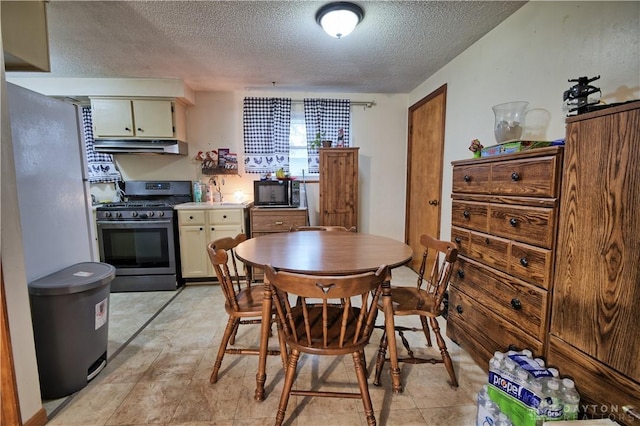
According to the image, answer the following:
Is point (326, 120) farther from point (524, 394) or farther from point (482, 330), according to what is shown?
point (524, 394)

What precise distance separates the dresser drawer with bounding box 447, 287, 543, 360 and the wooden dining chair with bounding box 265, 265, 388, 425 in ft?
2.61

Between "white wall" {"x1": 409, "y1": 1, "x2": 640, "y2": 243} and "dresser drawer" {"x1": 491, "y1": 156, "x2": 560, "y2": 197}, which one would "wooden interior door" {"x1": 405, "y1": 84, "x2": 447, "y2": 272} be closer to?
"white wall" {"x1": 409, "y1": 1, "x2": 640, "y2": 243}

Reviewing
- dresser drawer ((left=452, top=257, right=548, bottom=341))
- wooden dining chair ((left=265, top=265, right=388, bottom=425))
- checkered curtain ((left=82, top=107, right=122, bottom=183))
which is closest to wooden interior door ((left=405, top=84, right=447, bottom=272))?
dresser drawer ((left=452, top=257, right=548, bottom=341))

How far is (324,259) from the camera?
145 centimetres

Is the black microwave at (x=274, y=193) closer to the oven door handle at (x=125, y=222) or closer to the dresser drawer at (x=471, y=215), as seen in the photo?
the oven door handle at (x=125, y=222)

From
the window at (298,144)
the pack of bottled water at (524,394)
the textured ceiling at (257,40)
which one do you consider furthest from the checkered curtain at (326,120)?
the pack of bottled water at (524,394)

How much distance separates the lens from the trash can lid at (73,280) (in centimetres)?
145

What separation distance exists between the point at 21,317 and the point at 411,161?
374 cm

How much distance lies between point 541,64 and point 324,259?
72.6 inches

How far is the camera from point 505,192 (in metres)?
1.51

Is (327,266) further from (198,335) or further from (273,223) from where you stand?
(273,223)

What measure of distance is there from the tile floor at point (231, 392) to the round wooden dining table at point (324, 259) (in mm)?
124

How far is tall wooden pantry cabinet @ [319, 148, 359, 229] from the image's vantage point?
3406 millimetres

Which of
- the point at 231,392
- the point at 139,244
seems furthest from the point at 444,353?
the point at 139,244
